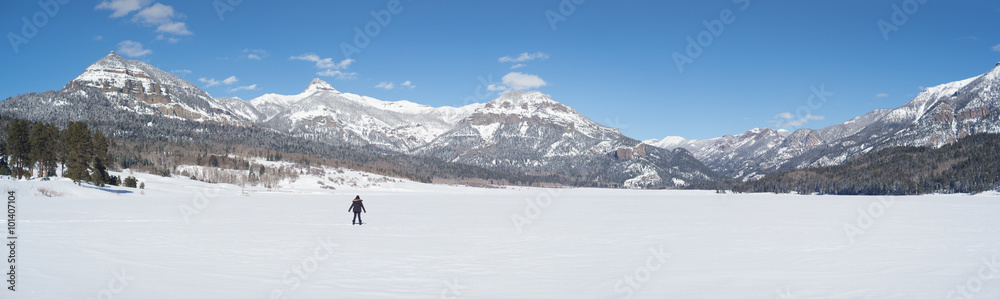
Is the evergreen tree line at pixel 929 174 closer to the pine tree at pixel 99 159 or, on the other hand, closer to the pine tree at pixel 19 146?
the pine tree at pixel 99 159

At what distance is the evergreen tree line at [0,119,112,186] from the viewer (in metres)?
57.5

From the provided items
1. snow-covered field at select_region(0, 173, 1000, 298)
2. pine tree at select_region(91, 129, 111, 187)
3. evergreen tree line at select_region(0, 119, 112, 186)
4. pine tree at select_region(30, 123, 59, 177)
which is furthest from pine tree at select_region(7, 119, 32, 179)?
snow-covered field at select_region(0, 173, 1000, 298)

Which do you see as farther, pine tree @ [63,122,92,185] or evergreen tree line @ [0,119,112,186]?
evergreen tree line @ [0,119,112,186]

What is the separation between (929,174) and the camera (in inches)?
6078

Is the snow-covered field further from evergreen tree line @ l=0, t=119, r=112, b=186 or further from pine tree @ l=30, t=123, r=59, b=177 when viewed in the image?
pine tree @ l=30, t=123, r=59, b=177

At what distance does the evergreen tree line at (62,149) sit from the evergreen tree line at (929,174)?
174 m

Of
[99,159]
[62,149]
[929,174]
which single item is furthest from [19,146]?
[929,174]

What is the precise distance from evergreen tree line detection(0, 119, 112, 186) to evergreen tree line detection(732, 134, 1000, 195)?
572ft

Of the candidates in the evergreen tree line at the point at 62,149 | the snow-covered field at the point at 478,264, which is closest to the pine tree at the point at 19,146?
the evergreen tree line at the point at 62,149

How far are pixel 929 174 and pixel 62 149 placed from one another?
681 ft

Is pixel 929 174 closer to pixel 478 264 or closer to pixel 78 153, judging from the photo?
pixel 478 264

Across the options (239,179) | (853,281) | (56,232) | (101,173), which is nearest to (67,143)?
(101,173)

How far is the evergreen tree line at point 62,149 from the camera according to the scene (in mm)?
57531

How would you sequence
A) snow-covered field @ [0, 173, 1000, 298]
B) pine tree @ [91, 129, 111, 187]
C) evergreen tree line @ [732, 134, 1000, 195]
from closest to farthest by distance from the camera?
snow-covered field @ [0, 173, 1000, 298] < pine tree @ [91, 129, 111, 187] < evergreen tree line @ [732, 134, 1000, 195]
